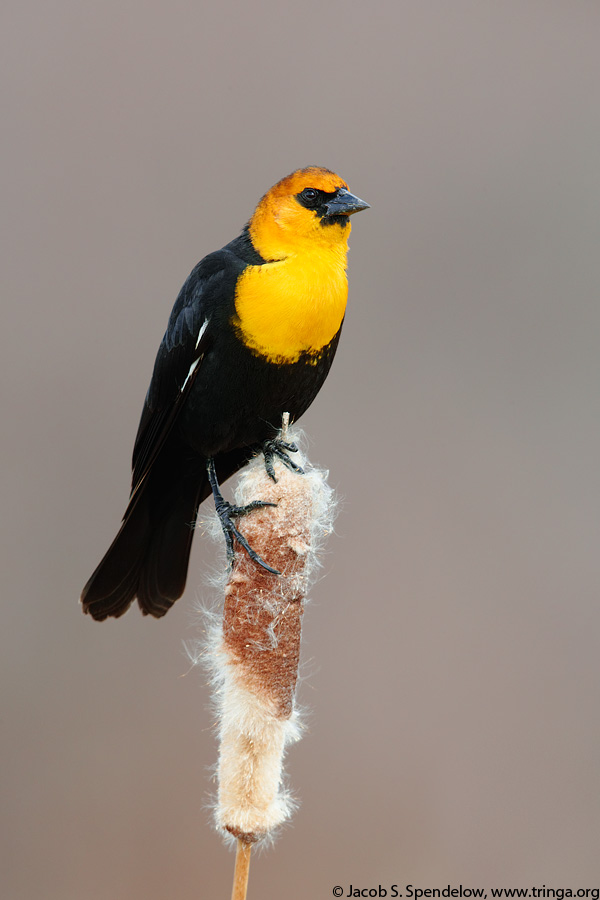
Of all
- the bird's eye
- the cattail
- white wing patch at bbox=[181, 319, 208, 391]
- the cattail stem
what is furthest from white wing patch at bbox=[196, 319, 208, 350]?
the cattail stem

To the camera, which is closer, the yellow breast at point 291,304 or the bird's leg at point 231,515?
the bird's leg at point 231,515

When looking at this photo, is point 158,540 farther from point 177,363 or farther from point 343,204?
point 343,204

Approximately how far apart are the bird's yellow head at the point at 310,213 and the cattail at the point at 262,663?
424 mm

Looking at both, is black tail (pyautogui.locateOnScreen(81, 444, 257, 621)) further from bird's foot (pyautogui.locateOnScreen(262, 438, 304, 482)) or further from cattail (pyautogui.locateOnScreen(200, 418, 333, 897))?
cattail (pyautogui.locateOnScreen(200, 418, 333, 897))

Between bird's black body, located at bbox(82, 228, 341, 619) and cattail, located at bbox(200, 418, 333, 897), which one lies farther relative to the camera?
bird's black body, located at bbox(82, 228, 341, 619)

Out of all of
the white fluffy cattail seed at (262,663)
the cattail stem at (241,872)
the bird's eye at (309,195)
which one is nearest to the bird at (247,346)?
the bird's eye at (309,195)

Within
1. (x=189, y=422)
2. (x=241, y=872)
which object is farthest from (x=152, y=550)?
(x=241, y=872)

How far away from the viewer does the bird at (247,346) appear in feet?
3.96

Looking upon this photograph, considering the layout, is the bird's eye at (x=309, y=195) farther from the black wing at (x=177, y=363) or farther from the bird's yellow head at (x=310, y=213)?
the black wing at (x=177, y=363)

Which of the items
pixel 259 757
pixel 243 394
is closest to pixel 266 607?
pixel 259 757

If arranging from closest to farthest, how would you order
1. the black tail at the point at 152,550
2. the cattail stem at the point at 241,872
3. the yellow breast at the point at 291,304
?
the cattail stem at the point at 241,872 → the yellow breast at the point at 291,304 → the black tail at the point at 152,550

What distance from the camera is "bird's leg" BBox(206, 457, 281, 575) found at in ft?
3.32

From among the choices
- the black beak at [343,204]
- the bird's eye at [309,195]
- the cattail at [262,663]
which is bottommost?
the cattail at [262,663]

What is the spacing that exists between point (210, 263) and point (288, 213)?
154mm
